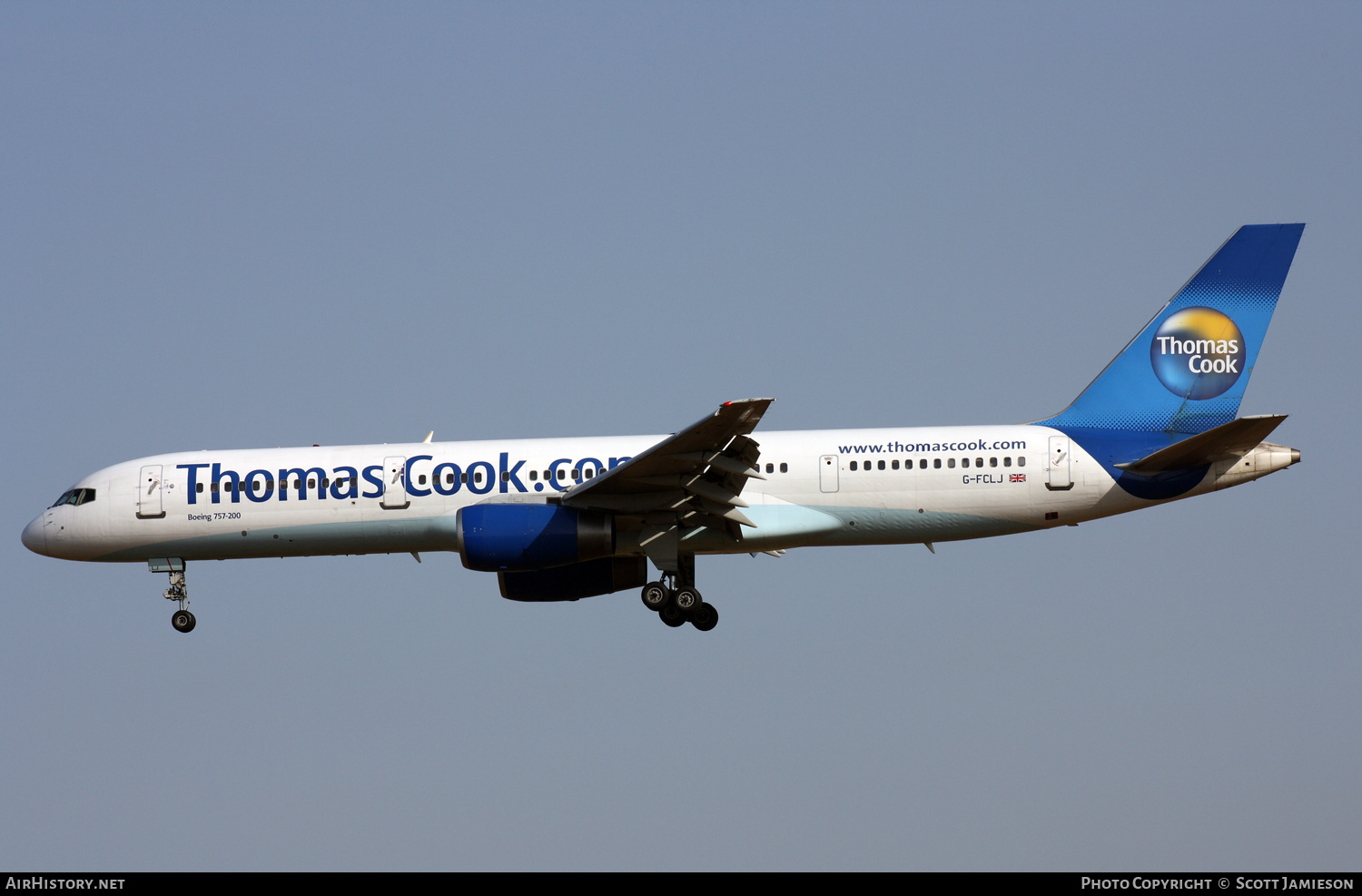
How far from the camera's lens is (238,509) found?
31.2 m

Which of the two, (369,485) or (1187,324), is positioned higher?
(1187,324)

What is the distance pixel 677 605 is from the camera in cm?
3128

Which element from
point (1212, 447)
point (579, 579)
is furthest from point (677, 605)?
point (1212, 447)

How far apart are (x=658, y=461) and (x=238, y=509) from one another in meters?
9.10

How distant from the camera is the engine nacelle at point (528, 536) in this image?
28.8 metres

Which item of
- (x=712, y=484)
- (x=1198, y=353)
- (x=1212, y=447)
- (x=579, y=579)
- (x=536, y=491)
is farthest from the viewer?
(x=579, y=579)

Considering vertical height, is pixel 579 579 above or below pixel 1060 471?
below

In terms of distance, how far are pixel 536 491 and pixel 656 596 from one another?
10.6 ft

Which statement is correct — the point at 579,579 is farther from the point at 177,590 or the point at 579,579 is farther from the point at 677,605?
the point at 177,590

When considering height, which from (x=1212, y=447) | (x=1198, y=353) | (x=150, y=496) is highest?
(x=1198, y=353)

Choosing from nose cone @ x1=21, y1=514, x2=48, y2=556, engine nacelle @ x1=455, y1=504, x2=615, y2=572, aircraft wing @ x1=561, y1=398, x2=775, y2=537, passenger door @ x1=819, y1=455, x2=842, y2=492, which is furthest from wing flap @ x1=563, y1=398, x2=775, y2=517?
nose cone @ x1=21, y1=514, x2=48, y2=556
